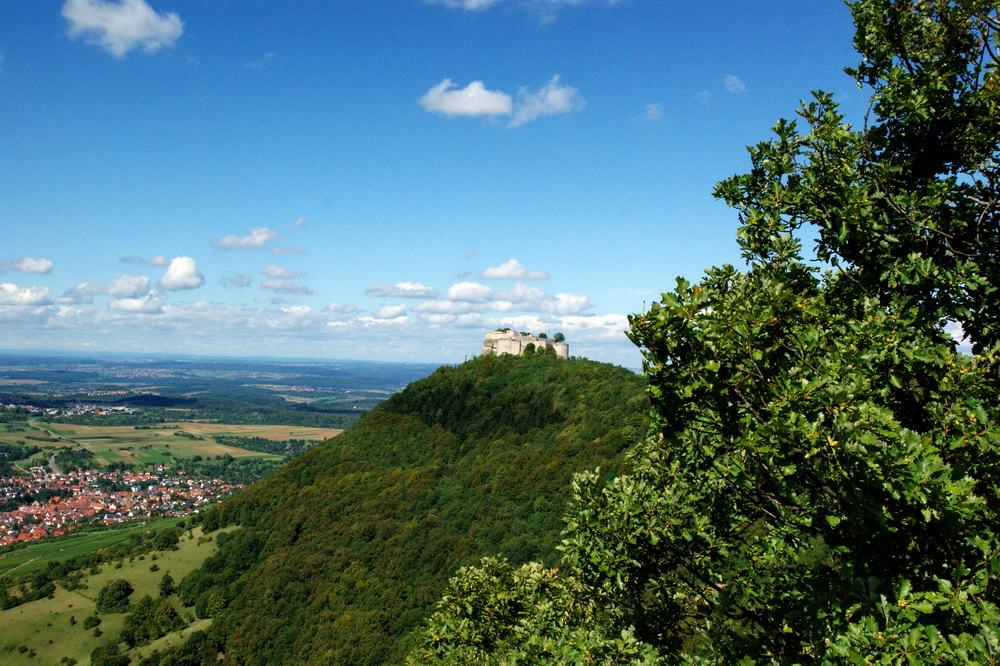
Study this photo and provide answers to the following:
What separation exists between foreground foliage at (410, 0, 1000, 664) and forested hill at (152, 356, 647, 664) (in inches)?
927

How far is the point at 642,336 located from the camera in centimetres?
559

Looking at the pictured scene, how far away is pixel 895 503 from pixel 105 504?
467ft

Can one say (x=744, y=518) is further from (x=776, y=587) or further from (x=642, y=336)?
(x=642, y=336)

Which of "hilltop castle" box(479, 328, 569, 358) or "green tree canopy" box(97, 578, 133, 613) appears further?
"hilltop castle" box(479, 328, 569, 358)

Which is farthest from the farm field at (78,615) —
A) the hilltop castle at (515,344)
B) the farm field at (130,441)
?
the farm field at (130,441)

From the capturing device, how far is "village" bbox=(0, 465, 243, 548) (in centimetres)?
10438

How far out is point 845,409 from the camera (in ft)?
14.5

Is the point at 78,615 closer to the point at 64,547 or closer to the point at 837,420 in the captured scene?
the point at 64,547

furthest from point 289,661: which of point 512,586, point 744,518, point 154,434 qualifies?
point 154,434

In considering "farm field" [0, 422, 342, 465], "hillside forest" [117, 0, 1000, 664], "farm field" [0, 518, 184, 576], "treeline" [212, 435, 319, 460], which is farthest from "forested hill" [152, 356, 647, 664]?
"farm field" [0, 422, 342, 465]

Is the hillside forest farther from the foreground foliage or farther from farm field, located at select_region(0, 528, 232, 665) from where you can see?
farm field, located at select_region(0, 528, 232, 665)

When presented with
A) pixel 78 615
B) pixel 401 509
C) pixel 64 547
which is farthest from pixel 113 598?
pixel 64 547

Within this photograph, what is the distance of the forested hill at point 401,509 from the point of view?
4481cm

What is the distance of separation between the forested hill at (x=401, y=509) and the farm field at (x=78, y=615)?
4550mm
